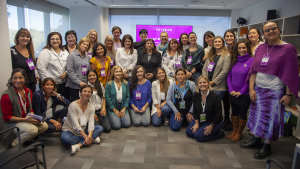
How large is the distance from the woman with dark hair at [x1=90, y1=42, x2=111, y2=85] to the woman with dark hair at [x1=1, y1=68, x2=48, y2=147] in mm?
1114

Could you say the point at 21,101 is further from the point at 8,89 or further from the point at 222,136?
the point at 222,136

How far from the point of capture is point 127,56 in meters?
3.63

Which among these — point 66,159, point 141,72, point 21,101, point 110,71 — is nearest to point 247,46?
point 141,72

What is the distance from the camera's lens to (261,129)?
223cm

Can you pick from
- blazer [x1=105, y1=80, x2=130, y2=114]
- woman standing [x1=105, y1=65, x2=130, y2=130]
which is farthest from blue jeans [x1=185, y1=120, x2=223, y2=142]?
blazer [x1=105, y1=80, x2=130, y2=114]

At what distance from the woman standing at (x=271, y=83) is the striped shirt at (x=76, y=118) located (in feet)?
6.96

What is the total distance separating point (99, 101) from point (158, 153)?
4.47 ft

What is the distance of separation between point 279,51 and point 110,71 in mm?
2474

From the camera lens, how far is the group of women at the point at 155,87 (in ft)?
7.04

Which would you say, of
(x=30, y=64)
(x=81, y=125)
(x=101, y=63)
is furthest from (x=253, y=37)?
(x=30, y=64)

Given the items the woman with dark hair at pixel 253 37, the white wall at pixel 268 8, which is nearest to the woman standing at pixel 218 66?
the woman with dark hair at pixel 253 37

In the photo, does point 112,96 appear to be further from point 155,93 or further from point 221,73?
point 221,73

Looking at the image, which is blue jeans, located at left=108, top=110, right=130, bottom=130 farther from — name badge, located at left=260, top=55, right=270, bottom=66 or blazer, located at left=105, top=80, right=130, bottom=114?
name badge, located at left=260, top=55, right=270, bottom=66

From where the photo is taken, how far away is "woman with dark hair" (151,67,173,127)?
10.6 feet
